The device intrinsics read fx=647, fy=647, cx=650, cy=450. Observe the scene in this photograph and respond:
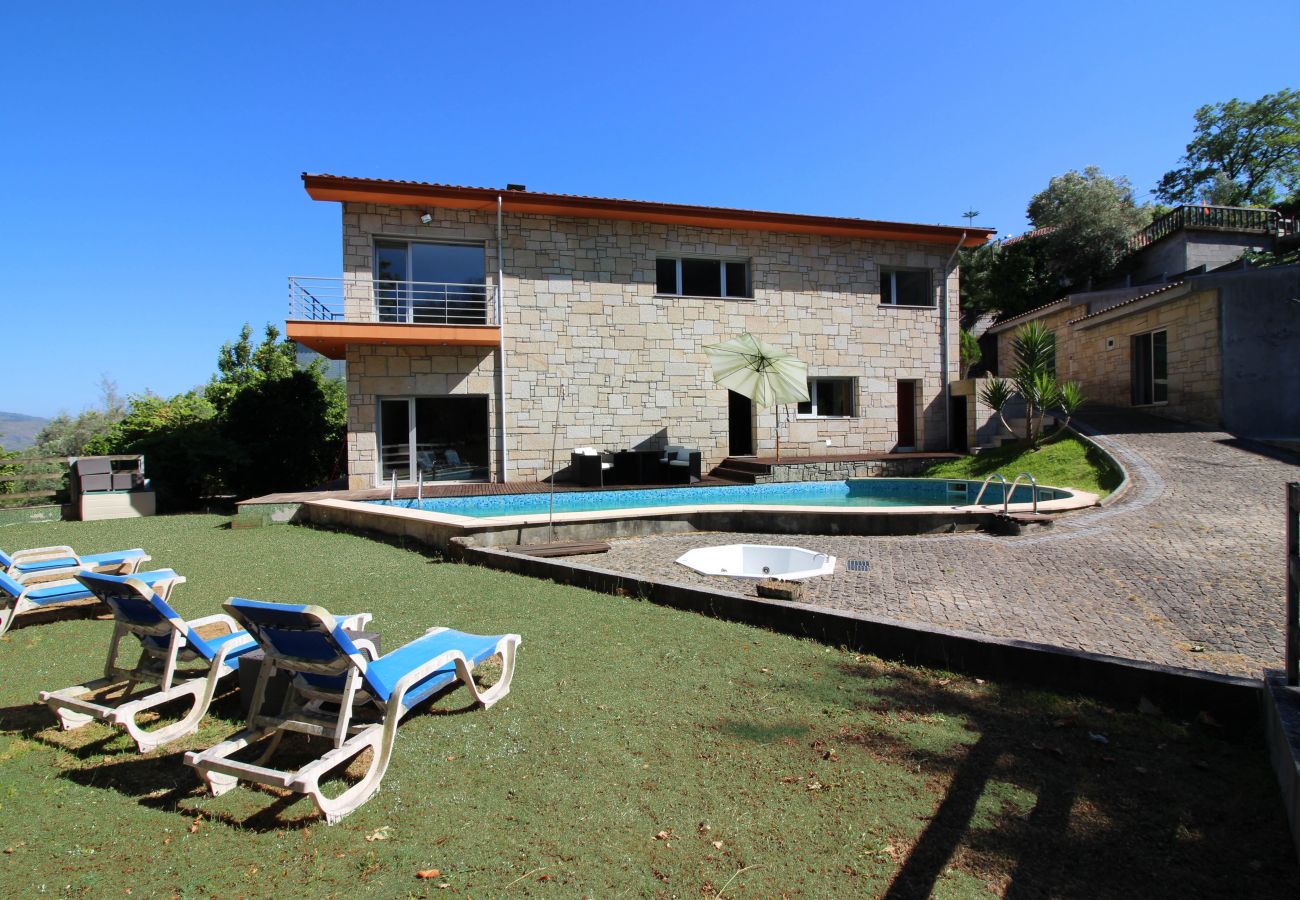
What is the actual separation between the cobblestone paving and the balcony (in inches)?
313

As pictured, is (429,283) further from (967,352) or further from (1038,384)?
(967,352)

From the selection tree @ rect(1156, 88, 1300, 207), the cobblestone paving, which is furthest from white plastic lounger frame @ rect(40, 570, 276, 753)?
tree @ rect(1156, 88, 1300, 207)

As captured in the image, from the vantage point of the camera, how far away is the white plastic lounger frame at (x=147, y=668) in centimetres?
319

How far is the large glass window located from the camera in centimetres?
1476

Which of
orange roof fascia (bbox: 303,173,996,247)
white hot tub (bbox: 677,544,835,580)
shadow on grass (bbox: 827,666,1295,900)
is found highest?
orange roof fascia (bbox: 303,173,996,247)

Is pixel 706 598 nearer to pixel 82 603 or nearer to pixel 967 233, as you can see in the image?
pixel 82 603

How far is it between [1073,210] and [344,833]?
36923 mm

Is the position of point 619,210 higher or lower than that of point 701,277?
higher

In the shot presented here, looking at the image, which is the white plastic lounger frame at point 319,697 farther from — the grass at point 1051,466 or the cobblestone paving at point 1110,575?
the grass at point 1051,466

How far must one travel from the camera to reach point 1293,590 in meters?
2.97

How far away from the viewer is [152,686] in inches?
150

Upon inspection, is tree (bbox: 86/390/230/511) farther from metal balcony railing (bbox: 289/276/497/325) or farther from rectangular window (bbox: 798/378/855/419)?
rectangular window (bbox: 798/378/855/419)

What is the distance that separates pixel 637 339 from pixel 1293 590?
46.4 feet

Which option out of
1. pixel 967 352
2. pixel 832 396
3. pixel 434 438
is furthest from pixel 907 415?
pixel 434 438
